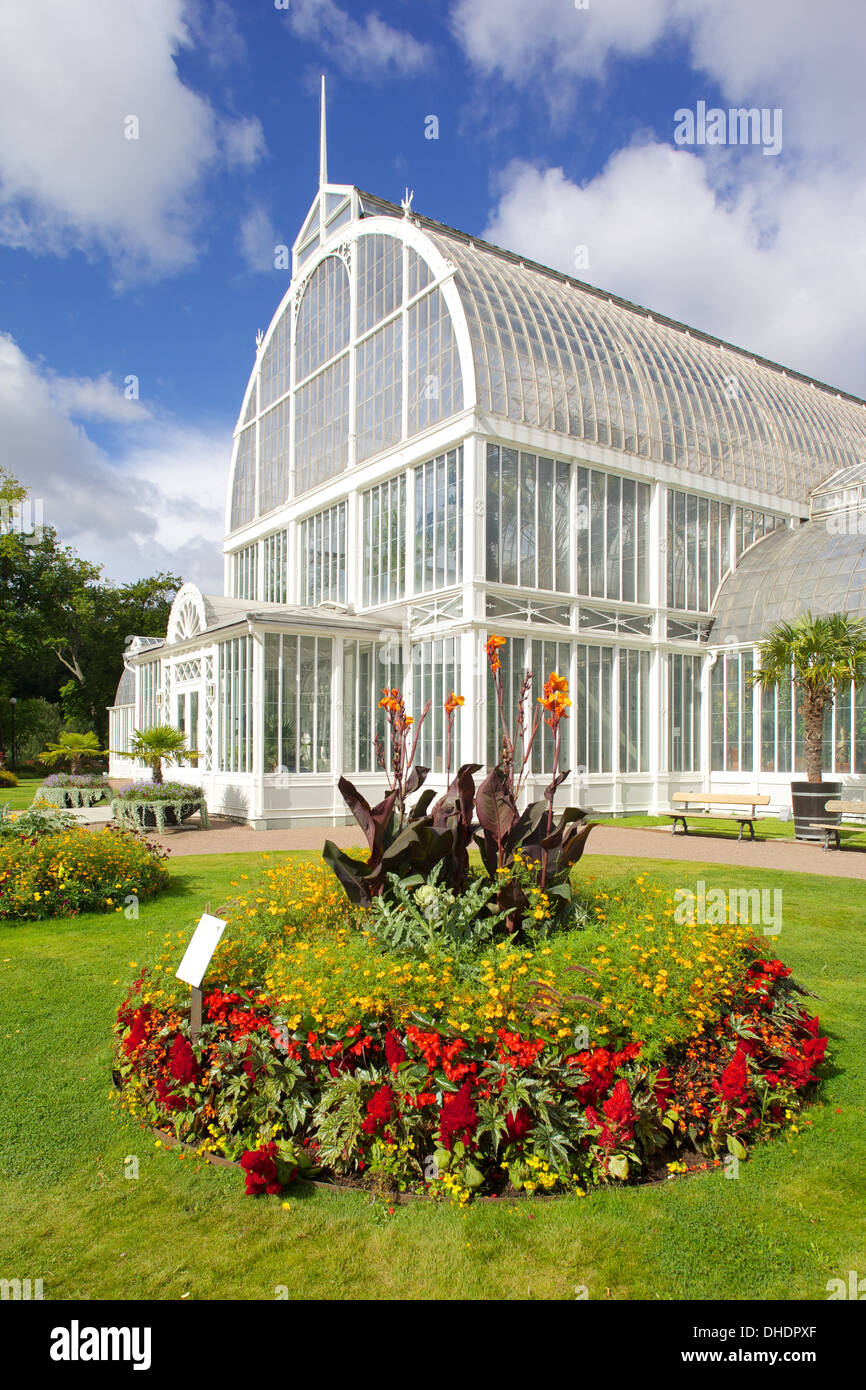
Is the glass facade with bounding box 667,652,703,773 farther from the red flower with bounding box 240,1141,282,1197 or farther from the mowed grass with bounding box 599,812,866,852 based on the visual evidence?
the red flower with bounding box 240,1141,282,1197

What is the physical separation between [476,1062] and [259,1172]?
108 centimetres

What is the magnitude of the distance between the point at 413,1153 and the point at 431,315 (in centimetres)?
1848

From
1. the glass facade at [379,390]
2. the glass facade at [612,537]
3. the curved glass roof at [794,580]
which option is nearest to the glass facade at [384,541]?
the glass facade at [379,390]

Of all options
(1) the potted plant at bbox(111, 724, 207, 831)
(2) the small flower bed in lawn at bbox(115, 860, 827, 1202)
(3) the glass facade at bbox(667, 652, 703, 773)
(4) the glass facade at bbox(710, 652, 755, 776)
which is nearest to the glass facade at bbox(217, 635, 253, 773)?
(1) the potted plant at bbox(111, 724, 207, 831)

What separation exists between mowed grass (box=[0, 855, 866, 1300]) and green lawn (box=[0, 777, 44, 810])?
17.7 m

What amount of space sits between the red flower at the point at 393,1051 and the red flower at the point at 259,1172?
25.5 inches

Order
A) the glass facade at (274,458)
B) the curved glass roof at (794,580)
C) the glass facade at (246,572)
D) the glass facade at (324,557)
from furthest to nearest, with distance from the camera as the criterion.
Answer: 1. the glass facade at (246,572)
2. the glass facade at (274,458)
3. the glass facade at (324,557)
4. the curved glass roof at (794,580)

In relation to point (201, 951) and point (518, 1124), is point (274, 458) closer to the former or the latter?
point (201, 951)

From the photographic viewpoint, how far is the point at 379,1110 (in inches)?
142

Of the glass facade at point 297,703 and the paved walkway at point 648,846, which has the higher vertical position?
the glass facade at point 297,703

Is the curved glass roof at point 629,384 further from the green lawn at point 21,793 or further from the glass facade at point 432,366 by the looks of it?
the green lawn at point 21,793

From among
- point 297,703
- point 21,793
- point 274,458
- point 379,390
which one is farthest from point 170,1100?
point 21,793

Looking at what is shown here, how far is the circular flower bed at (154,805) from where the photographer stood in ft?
52.5

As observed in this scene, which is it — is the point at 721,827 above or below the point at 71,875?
below
